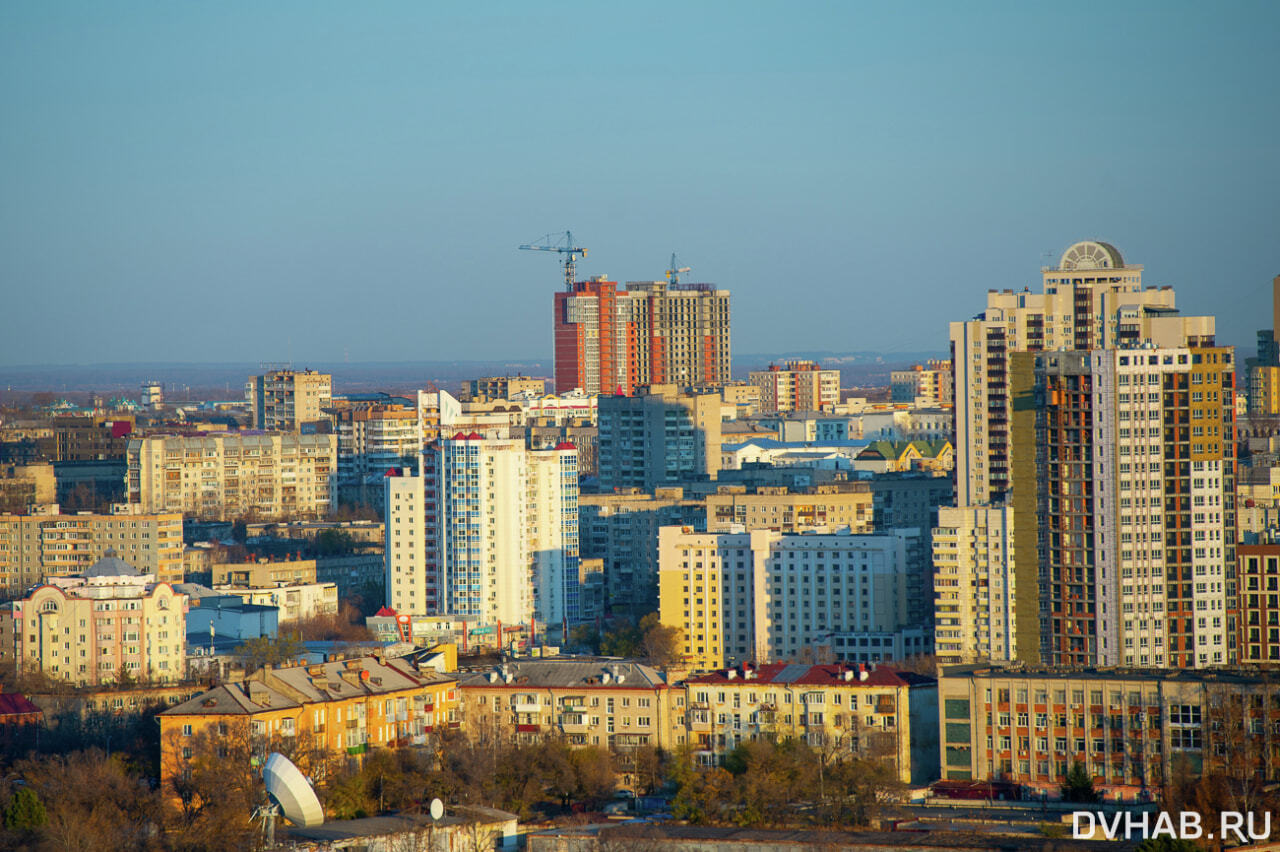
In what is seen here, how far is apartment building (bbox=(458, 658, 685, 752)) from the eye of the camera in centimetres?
4425

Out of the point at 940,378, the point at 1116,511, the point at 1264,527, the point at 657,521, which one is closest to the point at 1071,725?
the point at 1116,511

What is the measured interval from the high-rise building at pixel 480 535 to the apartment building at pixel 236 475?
29.8 metres

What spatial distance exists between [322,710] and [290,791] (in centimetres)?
646

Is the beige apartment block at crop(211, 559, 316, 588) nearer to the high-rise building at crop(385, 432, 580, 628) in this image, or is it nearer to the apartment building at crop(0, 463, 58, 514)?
the high-rise building at crop(385, 432, 580, 628)

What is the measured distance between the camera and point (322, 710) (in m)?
42.2

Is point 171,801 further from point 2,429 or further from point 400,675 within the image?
point 2,429

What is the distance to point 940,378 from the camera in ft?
477

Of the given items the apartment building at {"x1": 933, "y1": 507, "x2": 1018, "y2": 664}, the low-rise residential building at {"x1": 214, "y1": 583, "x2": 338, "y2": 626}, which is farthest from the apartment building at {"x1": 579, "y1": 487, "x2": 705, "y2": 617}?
the apartment building at {"x1": 933, "y1": 507, "x2": 1018, "y2": 664}

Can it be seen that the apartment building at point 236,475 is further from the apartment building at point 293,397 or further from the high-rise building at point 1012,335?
the high-rise building at point 1012,335

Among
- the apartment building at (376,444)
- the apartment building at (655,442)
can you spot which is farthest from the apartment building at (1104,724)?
the apartment building at (376,444)

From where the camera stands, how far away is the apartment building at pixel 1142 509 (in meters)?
49.9

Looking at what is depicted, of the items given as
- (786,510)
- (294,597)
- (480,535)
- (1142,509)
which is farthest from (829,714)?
(786,510)

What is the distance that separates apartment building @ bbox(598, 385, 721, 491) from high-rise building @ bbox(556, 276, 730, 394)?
157 ft

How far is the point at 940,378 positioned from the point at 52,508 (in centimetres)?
7553
